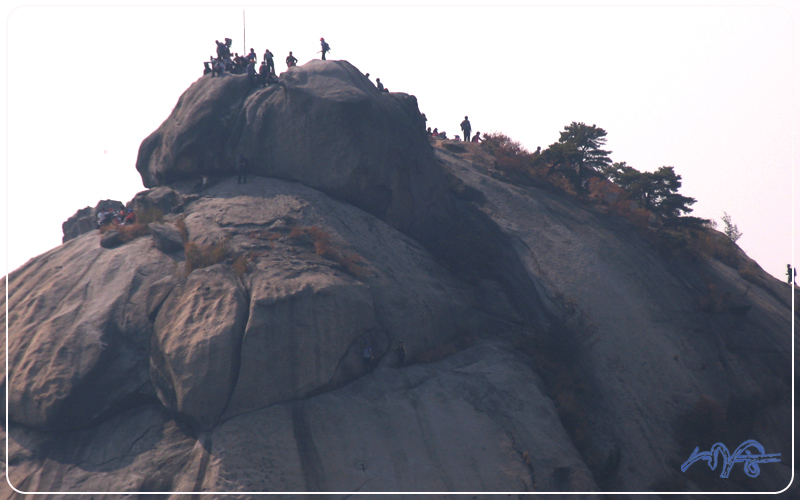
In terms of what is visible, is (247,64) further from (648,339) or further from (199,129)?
(648,339)

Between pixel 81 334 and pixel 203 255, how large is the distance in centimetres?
589

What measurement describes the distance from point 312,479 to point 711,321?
22.1 m

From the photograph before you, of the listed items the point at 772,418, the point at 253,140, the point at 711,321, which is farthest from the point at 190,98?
the point at 772,418

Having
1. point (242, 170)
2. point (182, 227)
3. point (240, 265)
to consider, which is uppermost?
point (242, 170)

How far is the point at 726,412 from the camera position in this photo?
27312mm

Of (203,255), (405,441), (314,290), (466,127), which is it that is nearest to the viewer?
(405,441)

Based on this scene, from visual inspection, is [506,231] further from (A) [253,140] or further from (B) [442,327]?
(A) [253,140]

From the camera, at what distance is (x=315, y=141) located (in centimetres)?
3294

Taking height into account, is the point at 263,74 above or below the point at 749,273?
above

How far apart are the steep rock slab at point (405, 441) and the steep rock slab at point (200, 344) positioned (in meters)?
1.41

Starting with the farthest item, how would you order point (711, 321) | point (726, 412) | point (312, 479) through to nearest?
point (711, 321), point (726, 412), point (312, 479)


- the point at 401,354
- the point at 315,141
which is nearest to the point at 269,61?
the point at 315,141

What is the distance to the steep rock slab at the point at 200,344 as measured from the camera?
22.7 meters

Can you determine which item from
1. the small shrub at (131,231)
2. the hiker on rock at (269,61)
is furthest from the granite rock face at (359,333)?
the hiker on rock at (269,61)
